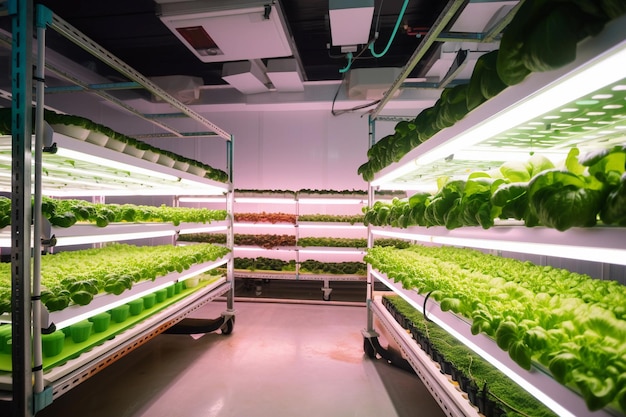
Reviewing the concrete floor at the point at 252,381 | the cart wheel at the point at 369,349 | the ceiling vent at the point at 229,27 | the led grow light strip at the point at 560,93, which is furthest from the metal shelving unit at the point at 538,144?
the ceiling vent at the point at 229,27

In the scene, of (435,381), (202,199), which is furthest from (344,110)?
(435,381)

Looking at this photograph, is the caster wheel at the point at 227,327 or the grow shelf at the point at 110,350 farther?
the caster wheel at the point at 227,327

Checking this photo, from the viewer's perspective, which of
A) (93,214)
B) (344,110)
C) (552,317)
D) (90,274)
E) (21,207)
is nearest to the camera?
(552,317)

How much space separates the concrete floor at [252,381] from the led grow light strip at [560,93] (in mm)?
2261

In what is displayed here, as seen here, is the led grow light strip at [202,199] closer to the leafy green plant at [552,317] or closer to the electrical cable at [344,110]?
the electrical cable at [344,110]

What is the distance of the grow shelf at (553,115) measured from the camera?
0.89 metres

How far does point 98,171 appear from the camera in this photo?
302 centimetres

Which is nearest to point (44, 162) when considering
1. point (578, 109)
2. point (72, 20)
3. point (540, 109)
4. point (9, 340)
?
point (9, 340)

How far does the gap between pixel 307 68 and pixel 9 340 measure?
19.9 feet

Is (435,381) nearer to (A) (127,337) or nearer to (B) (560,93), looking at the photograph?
(B) (560,93)

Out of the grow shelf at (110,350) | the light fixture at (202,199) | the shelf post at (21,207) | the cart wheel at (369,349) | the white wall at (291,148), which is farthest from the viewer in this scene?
the white wall at (291,148)

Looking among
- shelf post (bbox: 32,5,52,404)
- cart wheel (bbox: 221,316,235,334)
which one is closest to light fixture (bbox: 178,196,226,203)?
cart wheel (bbox: 221,316,235,334)

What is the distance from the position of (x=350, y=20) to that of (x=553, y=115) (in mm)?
3292

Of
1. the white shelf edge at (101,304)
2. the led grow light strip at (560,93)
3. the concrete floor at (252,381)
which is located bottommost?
the concrete floor at (252,381)
